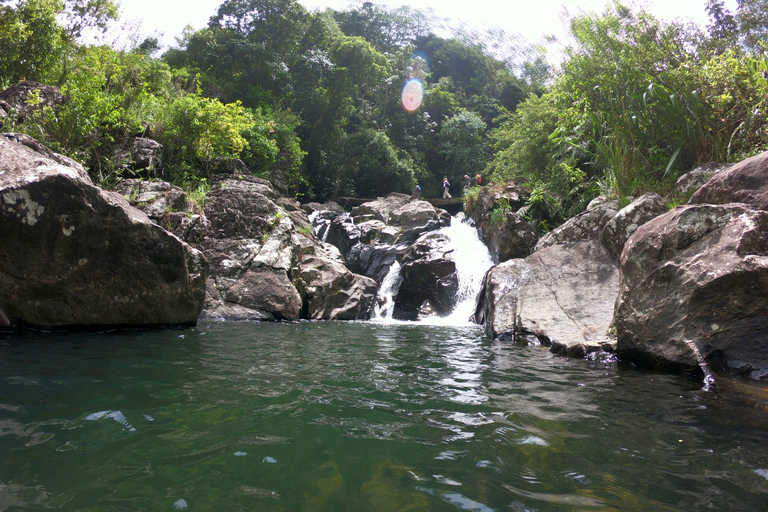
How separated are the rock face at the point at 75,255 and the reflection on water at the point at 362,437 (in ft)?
5.08

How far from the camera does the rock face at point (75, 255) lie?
5523 mm

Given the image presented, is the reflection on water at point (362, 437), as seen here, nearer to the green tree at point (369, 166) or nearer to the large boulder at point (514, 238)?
the large boulder at point (514, 238)

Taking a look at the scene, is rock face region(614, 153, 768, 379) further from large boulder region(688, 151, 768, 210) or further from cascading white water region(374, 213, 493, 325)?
cascading white water region(374, 213, 493, 325)

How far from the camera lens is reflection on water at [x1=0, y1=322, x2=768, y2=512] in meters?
1.90

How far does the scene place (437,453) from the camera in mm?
2418

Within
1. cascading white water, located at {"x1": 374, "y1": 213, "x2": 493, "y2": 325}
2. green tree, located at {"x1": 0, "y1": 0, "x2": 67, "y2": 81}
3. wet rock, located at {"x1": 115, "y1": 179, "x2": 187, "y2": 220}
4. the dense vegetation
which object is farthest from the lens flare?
wet rock, located at {"x1": 115, "y1": 179, "x2": 187, "y2": 220}

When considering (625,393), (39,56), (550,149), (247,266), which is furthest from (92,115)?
(550,149)

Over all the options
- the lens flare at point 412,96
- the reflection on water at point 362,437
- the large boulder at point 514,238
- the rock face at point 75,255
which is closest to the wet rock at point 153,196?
the rock face at point 75,255

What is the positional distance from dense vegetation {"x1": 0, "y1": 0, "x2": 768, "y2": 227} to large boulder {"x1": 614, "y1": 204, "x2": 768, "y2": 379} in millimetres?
2774

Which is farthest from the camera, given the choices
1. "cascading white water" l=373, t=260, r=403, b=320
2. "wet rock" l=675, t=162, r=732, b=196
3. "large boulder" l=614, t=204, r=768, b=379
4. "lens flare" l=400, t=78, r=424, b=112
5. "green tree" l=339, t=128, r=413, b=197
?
"lens flare" l=400, t=78, r=424, b=112

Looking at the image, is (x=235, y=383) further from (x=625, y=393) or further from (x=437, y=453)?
(x=625, y=393)

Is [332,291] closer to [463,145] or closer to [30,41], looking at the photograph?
[30,41]

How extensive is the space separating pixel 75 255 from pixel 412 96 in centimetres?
3198

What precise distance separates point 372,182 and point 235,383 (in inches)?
998
